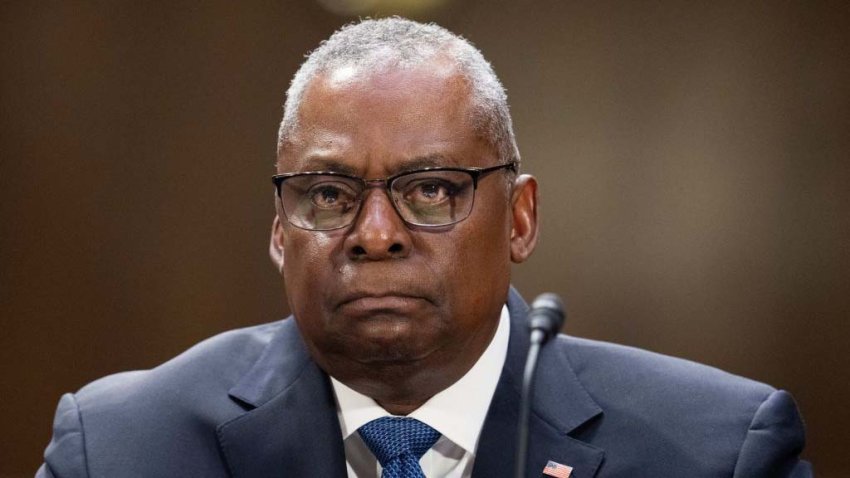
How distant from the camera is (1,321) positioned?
3955 millimetres

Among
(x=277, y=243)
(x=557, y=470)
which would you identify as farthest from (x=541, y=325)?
(x=277, y=243)

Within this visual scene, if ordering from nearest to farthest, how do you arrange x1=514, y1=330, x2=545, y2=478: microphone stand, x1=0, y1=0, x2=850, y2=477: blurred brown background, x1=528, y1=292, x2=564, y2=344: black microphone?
x1=514, y1=330, x2=545, y2=478: microphone stand < x1=528, y1=292, x2=564, y2=344: black microphone < x1=0, y1=0, x2=850, y2=477: blurred brown background

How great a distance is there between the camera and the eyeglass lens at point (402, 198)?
183 centimetres

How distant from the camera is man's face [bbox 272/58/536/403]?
1797mm

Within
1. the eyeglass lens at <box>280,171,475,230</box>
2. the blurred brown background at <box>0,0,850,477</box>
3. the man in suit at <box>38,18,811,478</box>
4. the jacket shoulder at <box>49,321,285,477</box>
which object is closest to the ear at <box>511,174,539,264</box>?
the man in suit at <box>38,18,811,478</box>

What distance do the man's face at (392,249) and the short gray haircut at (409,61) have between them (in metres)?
0.03

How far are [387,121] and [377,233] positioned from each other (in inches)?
7.7

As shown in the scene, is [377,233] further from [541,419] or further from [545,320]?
[541,419]

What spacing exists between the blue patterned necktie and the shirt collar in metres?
0.02

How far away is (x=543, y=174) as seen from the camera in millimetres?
4016

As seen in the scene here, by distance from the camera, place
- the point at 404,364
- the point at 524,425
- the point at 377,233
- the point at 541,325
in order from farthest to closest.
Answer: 1. the point at 404,364
2. the point at 377,233
3. the point at 541,325
4. the point at 524,425

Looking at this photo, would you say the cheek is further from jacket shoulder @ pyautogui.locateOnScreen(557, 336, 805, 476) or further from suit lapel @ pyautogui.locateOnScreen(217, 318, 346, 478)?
jacket shoulder @ pyautogui.locateOnScreen(557, 336, 805, 476)

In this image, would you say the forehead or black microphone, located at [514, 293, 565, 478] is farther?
the forehead

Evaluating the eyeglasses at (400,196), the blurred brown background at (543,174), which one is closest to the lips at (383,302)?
the eyeglasses at (400,196)
